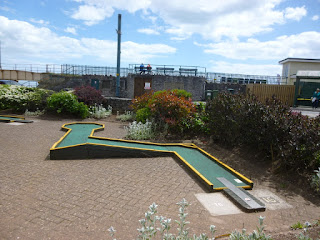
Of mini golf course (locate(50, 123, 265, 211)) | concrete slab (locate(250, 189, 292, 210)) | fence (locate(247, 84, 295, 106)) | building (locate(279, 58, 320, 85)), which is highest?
building (locate(279, 58, 320, 85))

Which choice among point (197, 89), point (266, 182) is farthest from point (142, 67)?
point (266, 182)

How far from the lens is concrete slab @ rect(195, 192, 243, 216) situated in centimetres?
426

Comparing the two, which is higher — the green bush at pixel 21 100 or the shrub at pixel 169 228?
the green bush at pixel 21 100

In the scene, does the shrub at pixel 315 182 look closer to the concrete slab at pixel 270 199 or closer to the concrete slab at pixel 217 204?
the concrete slab at pixel 270 199

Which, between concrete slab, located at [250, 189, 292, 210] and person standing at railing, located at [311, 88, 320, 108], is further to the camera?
person standing at railing, located at [311, 88, 320, 108]

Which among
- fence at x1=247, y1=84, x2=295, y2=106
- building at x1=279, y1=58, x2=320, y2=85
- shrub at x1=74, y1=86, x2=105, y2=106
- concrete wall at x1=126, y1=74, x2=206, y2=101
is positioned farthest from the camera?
building at x1=279, y1=58, x2=320, y2=85

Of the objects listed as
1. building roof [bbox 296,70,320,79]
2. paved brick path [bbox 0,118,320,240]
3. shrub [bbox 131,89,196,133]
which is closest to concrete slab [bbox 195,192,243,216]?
paved brick path [bbox 0,118,320,240]

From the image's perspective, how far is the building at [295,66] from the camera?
25.9m

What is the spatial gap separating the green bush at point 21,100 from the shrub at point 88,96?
6.28 ft

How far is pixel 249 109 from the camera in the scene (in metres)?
6.95

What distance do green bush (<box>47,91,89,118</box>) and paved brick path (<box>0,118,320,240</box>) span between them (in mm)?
6516

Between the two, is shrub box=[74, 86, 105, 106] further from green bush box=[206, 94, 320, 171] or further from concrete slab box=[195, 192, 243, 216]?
concrete slab box=[195, 192, 243, 216]

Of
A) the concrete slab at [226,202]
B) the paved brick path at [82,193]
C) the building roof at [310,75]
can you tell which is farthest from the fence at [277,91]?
the concrete slab at [226,202]

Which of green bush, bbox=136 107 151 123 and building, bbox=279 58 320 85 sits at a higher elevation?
building, bbox=279 58 320 85
